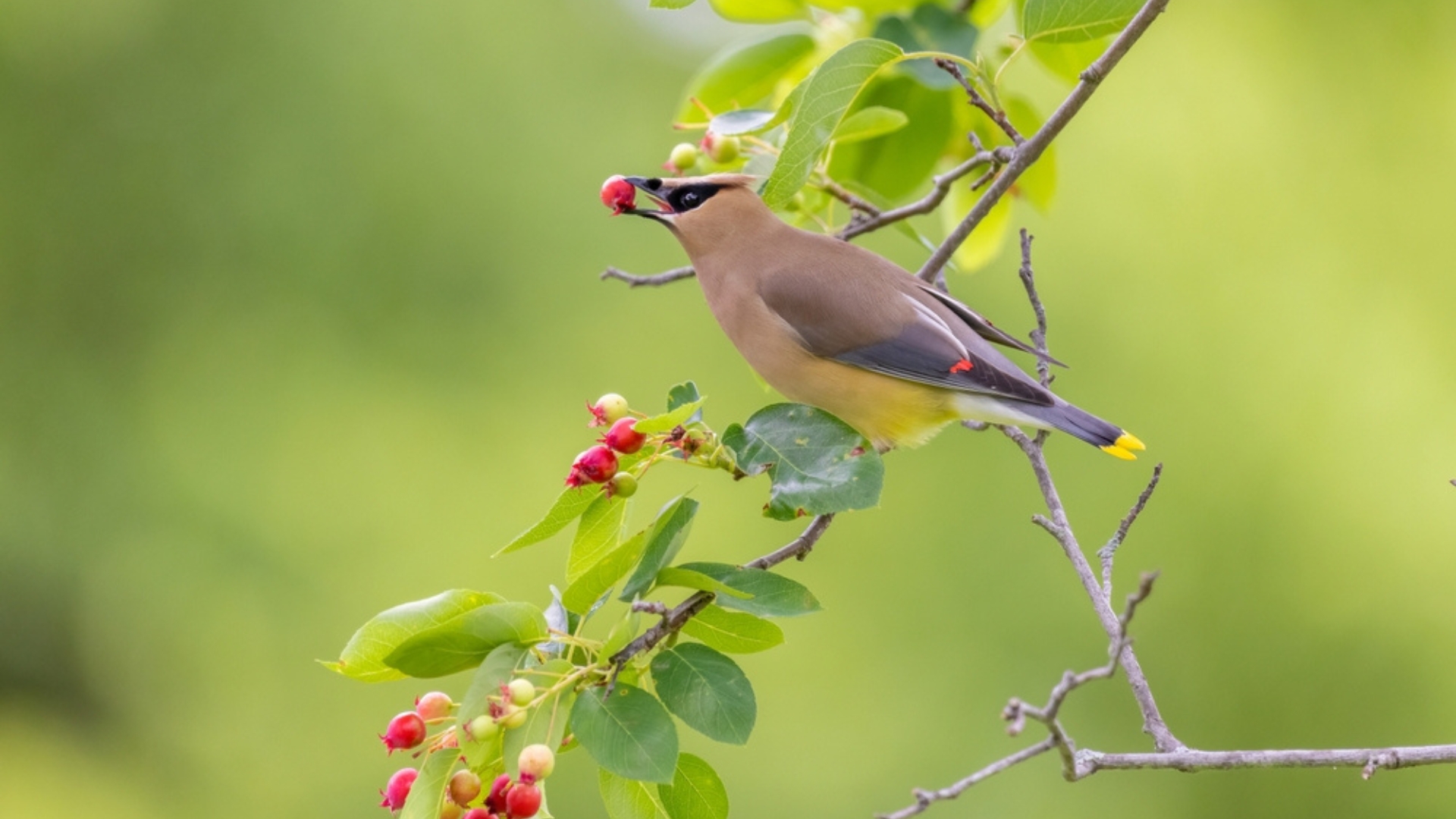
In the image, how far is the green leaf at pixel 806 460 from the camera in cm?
208

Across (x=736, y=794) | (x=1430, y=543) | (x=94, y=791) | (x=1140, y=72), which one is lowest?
(x=94, y=791)

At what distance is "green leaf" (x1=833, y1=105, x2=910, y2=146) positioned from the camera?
2.65m

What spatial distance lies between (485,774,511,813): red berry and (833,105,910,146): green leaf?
1.32 metres

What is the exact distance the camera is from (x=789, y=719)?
7.96m

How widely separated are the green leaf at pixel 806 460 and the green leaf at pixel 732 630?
6.5 inches

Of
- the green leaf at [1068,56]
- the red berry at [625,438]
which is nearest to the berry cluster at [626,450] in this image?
the red berry at [625,438]

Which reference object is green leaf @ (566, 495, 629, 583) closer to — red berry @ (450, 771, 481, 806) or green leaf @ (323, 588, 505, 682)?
green leaf @ (323, 588, 505, 682)

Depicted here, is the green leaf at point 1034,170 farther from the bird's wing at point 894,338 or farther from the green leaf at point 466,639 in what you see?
the green leaf at point 466,639

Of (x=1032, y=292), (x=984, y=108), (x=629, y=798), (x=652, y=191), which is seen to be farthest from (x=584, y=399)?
(x=629, y=798)

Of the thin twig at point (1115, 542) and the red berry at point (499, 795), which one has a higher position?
the thin twig at point (1115, 542)

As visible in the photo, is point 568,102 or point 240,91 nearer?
point 568,102

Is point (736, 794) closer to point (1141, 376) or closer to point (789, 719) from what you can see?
point (789, 719)

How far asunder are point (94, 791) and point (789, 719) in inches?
219

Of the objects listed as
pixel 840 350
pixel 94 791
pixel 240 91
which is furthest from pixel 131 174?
pixel 840 350
